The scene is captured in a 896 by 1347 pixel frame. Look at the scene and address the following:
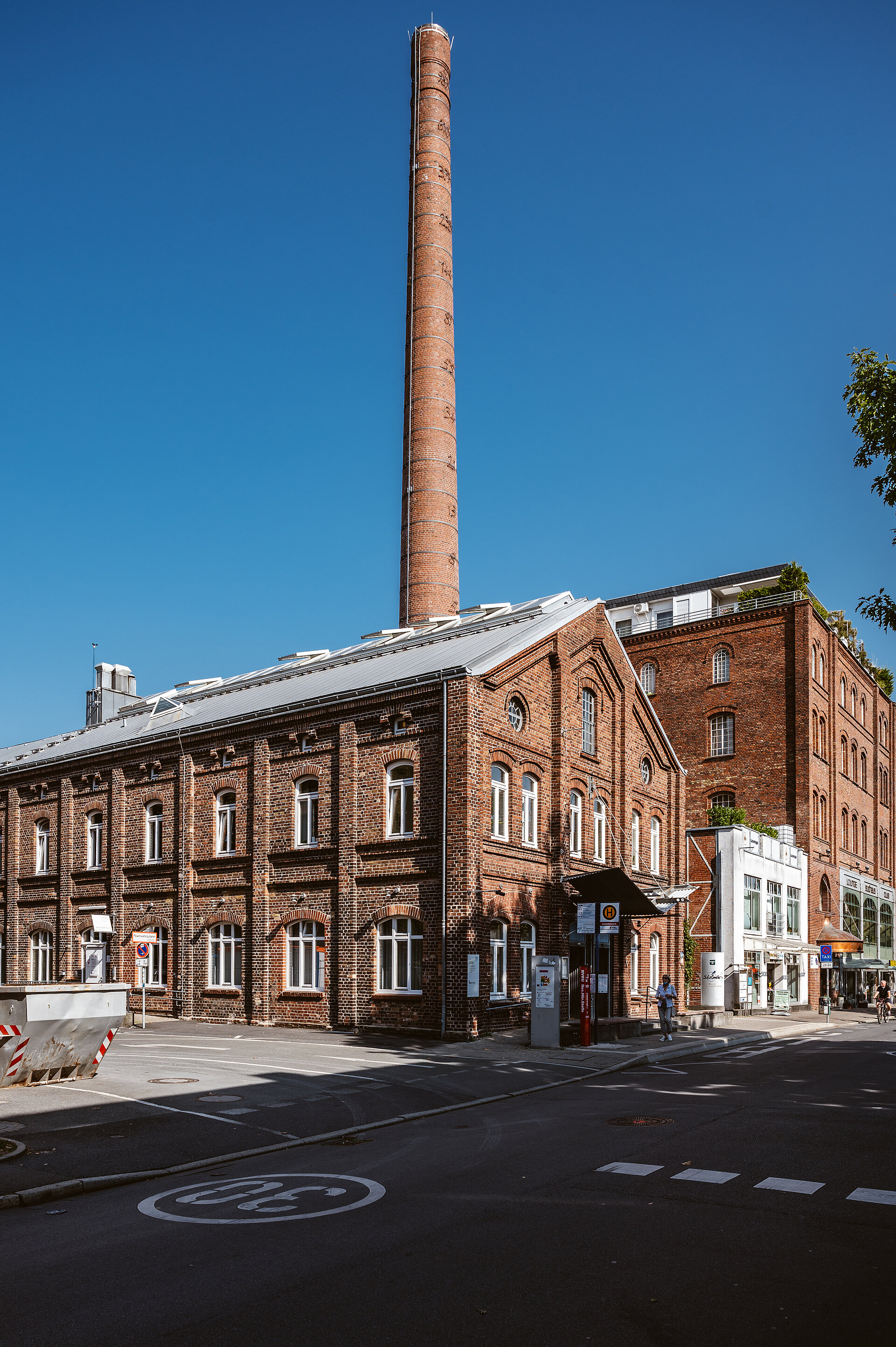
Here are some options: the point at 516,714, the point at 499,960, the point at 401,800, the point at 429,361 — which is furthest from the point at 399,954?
the point at 429,361

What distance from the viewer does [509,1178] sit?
10.6 m

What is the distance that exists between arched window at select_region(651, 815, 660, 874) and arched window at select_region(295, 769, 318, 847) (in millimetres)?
12507

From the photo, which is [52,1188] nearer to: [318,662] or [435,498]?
[318,662]

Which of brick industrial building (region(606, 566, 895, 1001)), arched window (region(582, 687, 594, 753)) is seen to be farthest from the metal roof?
brick industrial building (region(606, 566, 895, 1001))

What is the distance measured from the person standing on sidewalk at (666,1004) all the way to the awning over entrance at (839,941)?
21930 mm

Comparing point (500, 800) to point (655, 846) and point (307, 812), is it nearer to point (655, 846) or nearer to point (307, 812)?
point (307, 812)

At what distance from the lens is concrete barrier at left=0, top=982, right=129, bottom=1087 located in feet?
54.5

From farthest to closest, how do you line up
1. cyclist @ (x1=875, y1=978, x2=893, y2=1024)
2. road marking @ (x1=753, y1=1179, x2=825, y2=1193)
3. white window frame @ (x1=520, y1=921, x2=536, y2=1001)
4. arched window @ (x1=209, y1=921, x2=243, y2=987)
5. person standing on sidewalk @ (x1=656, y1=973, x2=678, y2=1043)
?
1. cyclist @ (x1=875, y1=978, x2=893, y2=1024)
2. arched window @ (x1=209, y1=921, x2=243, y2=987)
3. white window frame @ (x1=520, y1=921, x2=536, y2=1001)
4. person standing on sidewalk @ (x1=656, y1=973, x2=678, y2=1043)
5. road marking @ (x1=753, y1=1179, x2=825, y2=1193)

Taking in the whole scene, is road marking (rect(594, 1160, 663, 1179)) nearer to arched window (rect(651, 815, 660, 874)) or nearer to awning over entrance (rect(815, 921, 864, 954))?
arched window (rect(651, 815, 660, 874))

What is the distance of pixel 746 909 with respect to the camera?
42.2 metres

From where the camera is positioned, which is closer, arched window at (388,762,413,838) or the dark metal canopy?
arched window at (388,762,413,838)

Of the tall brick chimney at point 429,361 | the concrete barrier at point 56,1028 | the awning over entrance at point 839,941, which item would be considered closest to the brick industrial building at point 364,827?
the tall brick chimney at point 429,361

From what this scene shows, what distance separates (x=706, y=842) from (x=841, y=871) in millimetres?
13799

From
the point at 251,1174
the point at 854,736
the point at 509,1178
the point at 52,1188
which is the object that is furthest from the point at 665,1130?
the point at 854,736
